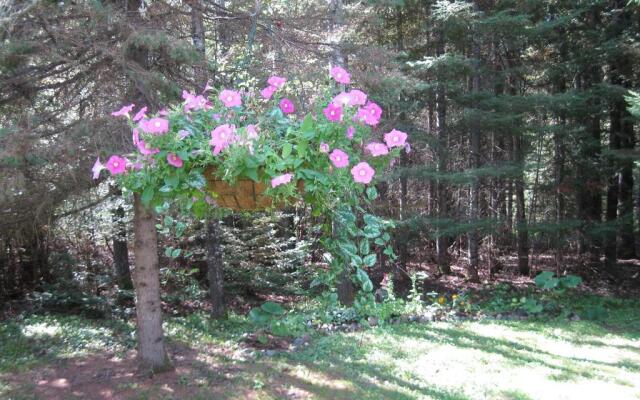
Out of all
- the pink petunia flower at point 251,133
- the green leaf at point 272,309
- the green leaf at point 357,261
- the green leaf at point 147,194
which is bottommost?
the green leaf at point 272,309

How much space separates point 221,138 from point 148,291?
3064 mm

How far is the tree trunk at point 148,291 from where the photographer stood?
4.38 m

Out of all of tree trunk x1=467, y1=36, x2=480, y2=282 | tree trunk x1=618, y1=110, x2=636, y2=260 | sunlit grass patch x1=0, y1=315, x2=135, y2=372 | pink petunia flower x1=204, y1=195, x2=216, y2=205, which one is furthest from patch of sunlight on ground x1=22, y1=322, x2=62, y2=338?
tree trunk x1=618, y1=110, x2=636, y2=260

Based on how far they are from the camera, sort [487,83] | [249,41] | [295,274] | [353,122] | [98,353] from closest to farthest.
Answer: [353,122] → [249,41] → [98,353] → [295,274] → [487,83]

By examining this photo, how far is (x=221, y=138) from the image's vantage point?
1797 millimetres

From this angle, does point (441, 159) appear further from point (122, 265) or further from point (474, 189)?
point (122, 265)

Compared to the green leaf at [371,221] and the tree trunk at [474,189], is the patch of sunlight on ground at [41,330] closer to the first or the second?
the green leaf at [371,221]

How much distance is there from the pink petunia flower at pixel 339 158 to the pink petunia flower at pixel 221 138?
14.8 inches

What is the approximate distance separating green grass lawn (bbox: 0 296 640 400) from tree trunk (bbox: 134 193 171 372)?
193 mm

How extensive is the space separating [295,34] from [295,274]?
195 inches

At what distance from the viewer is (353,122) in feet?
6.74

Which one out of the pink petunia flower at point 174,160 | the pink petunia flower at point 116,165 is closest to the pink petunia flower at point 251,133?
the pink petunia flower at point 174,160

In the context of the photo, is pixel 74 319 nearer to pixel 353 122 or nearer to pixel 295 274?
pixel 295 274

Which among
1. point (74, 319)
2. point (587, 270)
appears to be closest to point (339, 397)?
point (74, 319)
